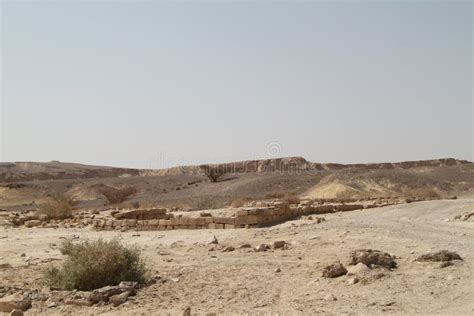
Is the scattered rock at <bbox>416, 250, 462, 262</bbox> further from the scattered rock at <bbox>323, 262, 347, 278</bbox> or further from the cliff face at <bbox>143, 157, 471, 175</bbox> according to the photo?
the cliff face at <bbox>143, 157, 471, 175</bbox>

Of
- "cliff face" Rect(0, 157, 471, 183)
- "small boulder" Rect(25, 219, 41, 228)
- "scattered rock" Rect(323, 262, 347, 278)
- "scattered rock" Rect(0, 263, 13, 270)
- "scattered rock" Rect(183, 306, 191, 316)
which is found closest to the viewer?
"scattered rock" Rect(183, 306, 191, 316)

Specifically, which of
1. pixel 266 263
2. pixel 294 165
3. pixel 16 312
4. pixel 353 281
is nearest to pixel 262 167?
pixel 294 165

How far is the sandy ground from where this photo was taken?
6.39 meters

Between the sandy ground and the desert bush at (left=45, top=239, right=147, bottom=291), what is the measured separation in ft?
1.33

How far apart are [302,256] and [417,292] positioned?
3729 mm

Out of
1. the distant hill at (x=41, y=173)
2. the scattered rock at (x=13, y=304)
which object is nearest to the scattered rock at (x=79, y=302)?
the scattered rock at (x=13, y=304)

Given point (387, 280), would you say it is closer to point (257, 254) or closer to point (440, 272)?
point (440, 272)

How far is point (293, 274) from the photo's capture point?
832cm

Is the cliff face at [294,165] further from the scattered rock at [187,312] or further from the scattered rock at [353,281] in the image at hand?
the scattered rock at [187,312]

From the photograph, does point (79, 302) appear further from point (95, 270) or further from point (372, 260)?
point (372, 260)

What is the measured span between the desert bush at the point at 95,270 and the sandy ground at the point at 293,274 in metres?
0.41

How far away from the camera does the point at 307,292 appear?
7.09 m

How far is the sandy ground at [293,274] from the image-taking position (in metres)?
6.39

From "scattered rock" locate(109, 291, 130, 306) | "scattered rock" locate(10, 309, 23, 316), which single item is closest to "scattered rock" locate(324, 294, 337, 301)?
"scattered rock" locate(109, 291, 130, 306)
